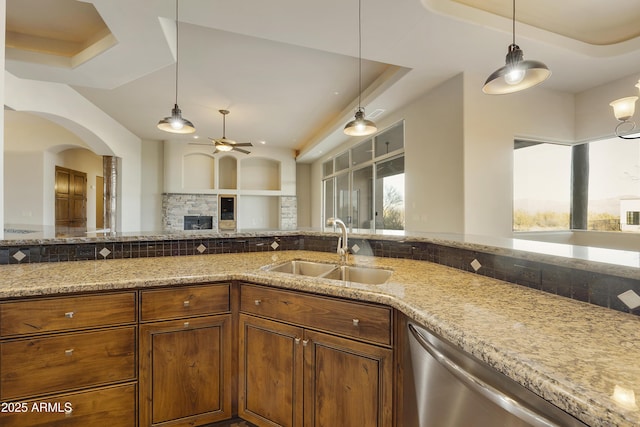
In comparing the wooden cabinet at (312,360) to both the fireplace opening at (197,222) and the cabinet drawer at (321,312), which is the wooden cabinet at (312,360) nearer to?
the cabinet drawer at (321,312)

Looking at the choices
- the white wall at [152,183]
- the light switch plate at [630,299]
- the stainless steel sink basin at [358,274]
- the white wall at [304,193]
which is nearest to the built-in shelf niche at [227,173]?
the white wall at [152,183]

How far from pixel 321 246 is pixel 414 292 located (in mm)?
1251

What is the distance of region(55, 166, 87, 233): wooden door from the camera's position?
6.89 metres

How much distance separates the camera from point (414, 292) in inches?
49.9

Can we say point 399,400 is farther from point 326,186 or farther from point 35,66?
point 326,186

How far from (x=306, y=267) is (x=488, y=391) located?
57.3 inches


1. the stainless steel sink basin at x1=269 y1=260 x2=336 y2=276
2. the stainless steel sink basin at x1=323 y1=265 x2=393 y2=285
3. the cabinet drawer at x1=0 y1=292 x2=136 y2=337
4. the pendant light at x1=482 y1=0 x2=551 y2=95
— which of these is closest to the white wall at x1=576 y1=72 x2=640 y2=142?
the pendant light at x1=482 y1=0 x2=551 y2=95

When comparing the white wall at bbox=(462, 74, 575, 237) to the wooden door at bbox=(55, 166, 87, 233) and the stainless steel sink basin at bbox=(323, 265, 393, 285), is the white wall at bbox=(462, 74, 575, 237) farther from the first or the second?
the wooden door at bbox=(55, 166, 87, 233)

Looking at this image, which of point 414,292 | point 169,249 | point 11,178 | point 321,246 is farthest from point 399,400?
point 11,178

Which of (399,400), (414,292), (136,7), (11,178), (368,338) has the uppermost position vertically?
(136,7)

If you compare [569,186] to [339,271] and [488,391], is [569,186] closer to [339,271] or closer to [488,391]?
[339,271]

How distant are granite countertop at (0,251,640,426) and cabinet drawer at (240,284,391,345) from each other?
57mm

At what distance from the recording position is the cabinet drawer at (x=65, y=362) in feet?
4.28

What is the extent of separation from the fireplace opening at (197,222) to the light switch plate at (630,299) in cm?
852
